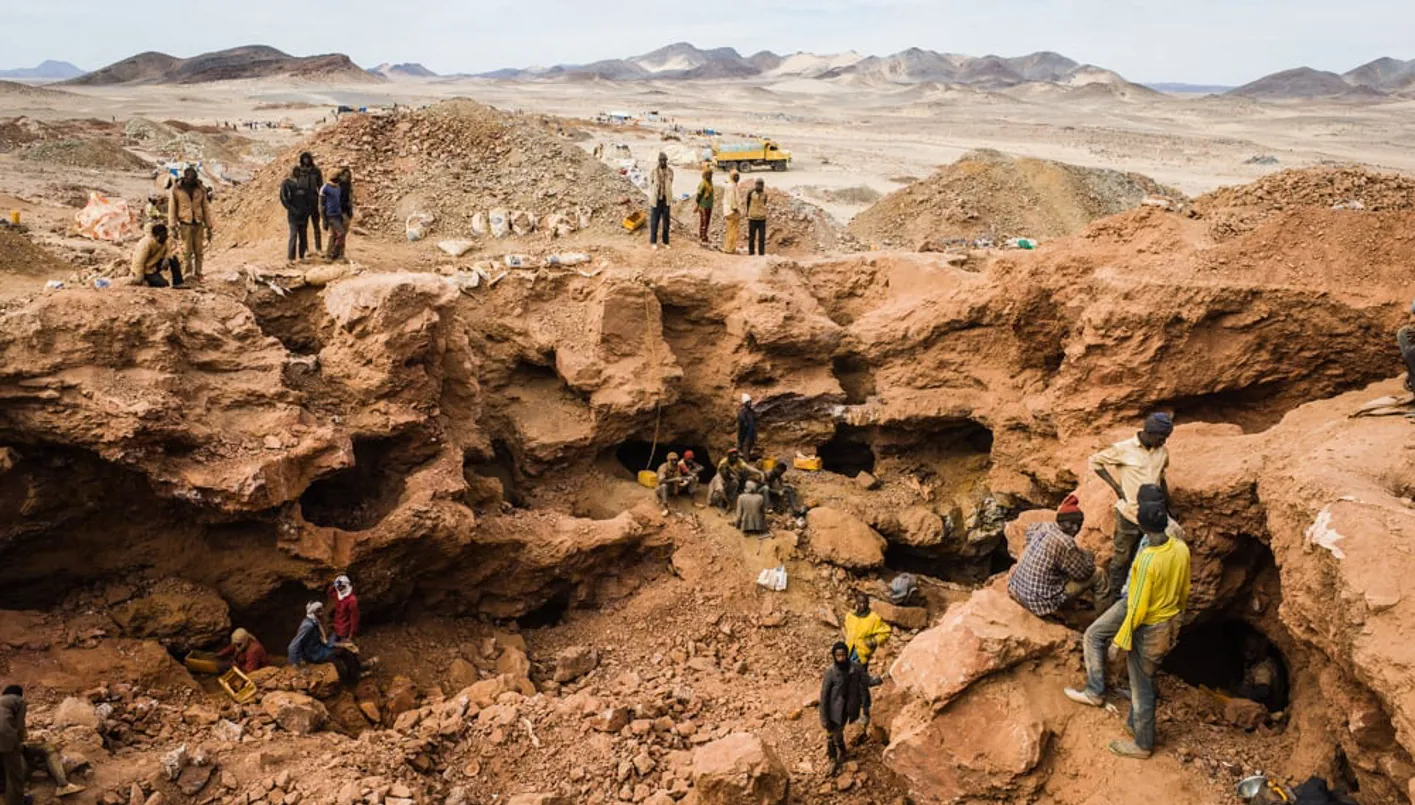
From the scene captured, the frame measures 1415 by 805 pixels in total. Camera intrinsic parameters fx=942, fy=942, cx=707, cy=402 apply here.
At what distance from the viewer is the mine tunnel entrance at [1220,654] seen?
931cm

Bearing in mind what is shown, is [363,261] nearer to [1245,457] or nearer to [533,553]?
[533,553]

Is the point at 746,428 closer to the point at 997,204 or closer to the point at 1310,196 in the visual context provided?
the point at 1310,196

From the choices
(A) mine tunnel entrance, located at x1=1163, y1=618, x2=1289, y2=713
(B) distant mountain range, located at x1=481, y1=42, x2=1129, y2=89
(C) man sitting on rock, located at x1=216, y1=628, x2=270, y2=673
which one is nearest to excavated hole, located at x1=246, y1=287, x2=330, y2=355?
(C) man sitting on rock, located at x1=216, y1=628, x2=270, y2=673

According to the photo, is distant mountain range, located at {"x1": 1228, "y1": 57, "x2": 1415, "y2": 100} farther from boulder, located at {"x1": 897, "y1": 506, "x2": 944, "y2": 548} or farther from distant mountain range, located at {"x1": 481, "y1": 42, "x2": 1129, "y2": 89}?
boulder, located at {"x1": 897, "y1": 506, "x2": 944, "y2": 548}

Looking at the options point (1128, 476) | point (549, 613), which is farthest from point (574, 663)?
point (1128, 476)

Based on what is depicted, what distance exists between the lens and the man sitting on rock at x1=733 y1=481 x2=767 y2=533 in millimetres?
12766

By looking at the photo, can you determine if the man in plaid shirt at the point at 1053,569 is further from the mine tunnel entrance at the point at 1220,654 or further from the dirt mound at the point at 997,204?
the dirt mound at the point at 997,204

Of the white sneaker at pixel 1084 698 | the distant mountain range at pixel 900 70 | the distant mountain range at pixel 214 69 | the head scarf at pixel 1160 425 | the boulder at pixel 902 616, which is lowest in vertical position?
the boulder at pixel 902 616

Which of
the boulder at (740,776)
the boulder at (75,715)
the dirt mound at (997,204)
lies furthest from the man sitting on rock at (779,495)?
the dirt mound at (997,204)

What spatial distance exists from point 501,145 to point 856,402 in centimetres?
989

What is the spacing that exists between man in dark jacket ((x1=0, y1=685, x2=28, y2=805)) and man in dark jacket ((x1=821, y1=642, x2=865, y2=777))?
603 centimetres

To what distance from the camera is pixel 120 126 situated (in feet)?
171

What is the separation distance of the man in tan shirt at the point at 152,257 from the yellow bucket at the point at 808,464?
8807 millimetres

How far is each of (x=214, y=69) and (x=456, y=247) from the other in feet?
380
